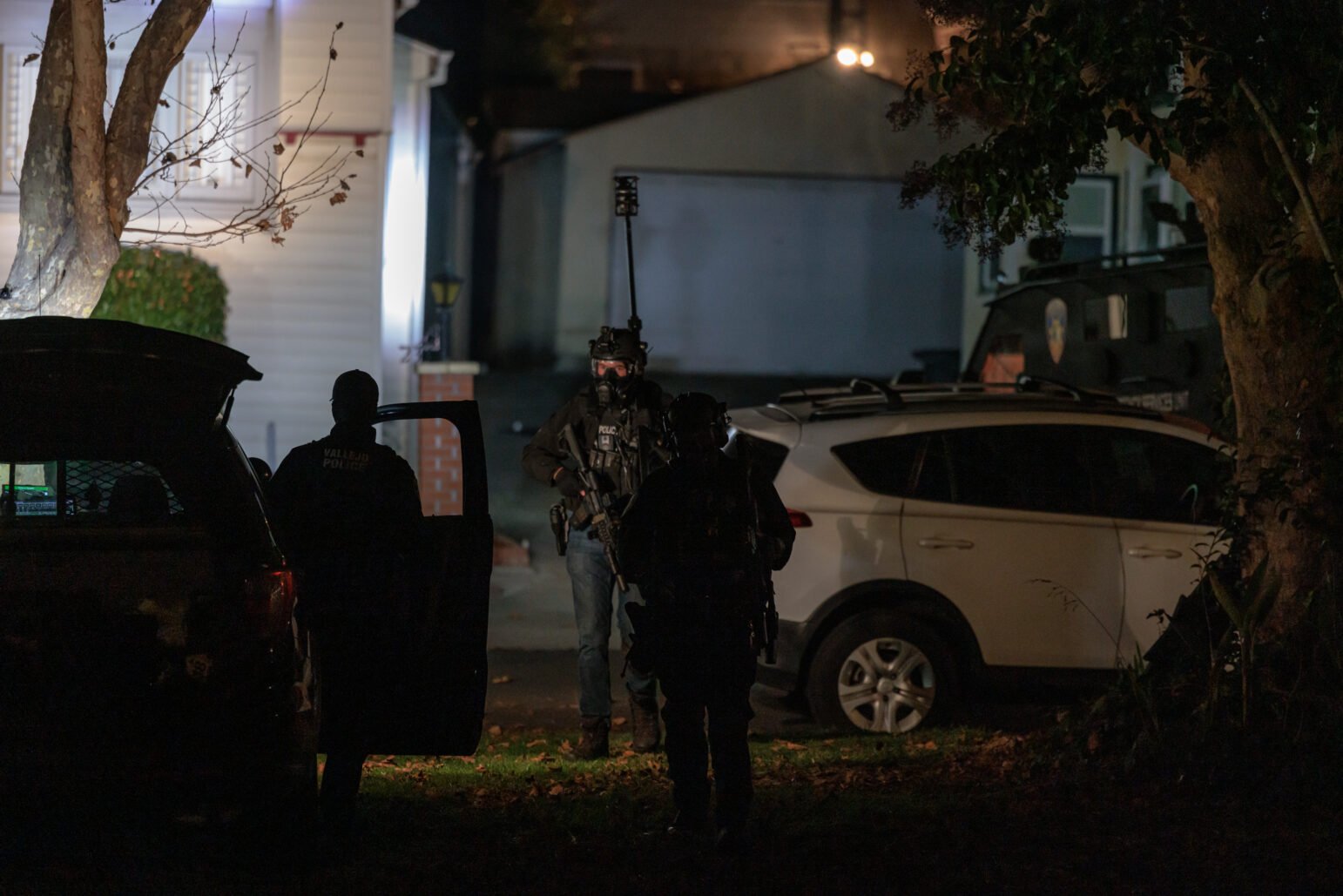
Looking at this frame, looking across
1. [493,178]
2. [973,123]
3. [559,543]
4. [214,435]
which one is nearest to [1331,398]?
[973,123]

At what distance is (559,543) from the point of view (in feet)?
23.3

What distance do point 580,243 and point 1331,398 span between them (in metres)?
19.9

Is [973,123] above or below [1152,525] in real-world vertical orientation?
above

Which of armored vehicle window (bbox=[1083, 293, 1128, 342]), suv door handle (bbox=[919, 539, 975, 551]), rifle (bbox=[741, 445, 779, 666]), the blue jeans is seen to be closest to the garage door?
armored vehicle window (bbox=[1083, 293, 1128, 342])

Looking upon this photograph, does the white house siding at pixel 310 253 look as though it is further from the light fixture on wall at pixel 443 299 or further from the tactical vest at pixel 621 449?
the tactical vest at pixel 621 449

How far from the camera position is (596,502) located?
699 centimetres

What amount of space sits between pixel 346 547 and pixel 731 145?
2040 cm

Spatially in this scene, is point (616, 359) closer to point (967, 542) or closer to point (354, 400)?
point (354, 400)

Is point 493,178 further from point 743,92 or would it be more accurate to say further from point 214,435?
point 214,435

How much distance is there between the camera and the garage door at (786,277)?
84.1 ft

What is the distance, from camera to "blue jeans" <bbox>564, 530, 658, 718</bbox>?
7.13 meters

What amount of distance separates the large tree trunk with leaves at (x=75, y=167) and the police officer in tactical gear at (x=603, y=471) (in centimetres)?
208

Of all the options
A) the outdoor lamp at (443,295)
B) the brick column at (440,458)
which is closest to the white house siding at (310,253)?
the brick column at (440,458)

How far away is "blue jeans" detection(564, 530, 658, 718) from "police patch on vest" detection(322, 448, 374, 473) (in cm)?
180
